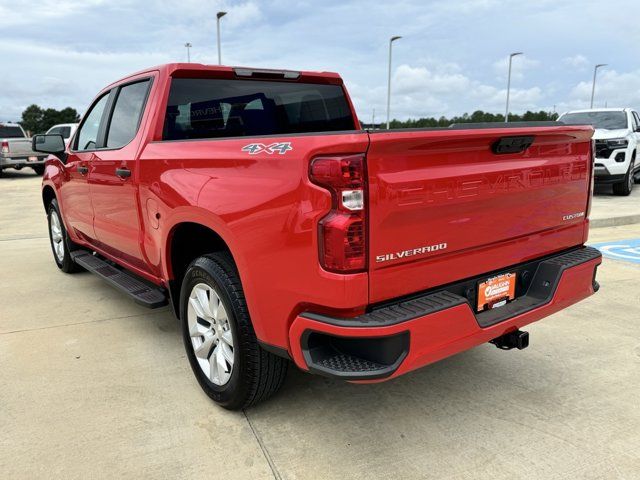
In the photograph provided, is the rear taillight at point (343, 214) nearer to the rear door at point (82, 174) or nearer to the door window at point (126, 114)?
the door window at point (126, 114)

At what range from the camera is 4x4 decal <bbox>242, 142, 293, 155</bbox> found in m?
2.17

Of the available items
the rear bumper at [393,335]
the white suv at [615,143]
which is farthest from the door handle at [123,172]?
the white suv at [615,143]

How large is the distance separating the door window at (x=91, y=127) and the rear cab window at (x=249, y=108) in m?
1.27

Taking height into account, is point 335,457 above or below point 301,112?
below

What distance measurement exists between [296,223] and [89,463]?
152 centimetres

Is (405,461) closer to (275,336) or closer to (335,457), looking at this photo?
(335,457)

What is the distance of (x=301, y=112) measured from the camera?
407cm

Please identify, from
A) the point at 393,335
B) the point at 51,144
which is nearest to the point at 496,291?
the point at 393,335

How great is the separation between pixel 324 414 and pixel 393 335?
3.36 ft

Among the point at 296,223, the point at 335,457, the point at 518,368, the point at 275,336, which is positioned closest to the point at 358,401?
the point at 335,457

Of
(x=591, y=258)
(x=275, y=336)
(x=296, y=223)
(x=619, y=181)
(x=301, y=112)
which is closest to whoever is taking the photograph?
(x=296, y=223)

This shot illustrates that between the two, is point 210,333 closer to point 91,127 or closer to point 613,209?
point 91,127

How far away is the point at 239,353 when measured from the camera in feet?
8.54

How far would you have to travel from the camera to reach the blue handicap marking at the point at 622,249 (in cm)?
625
